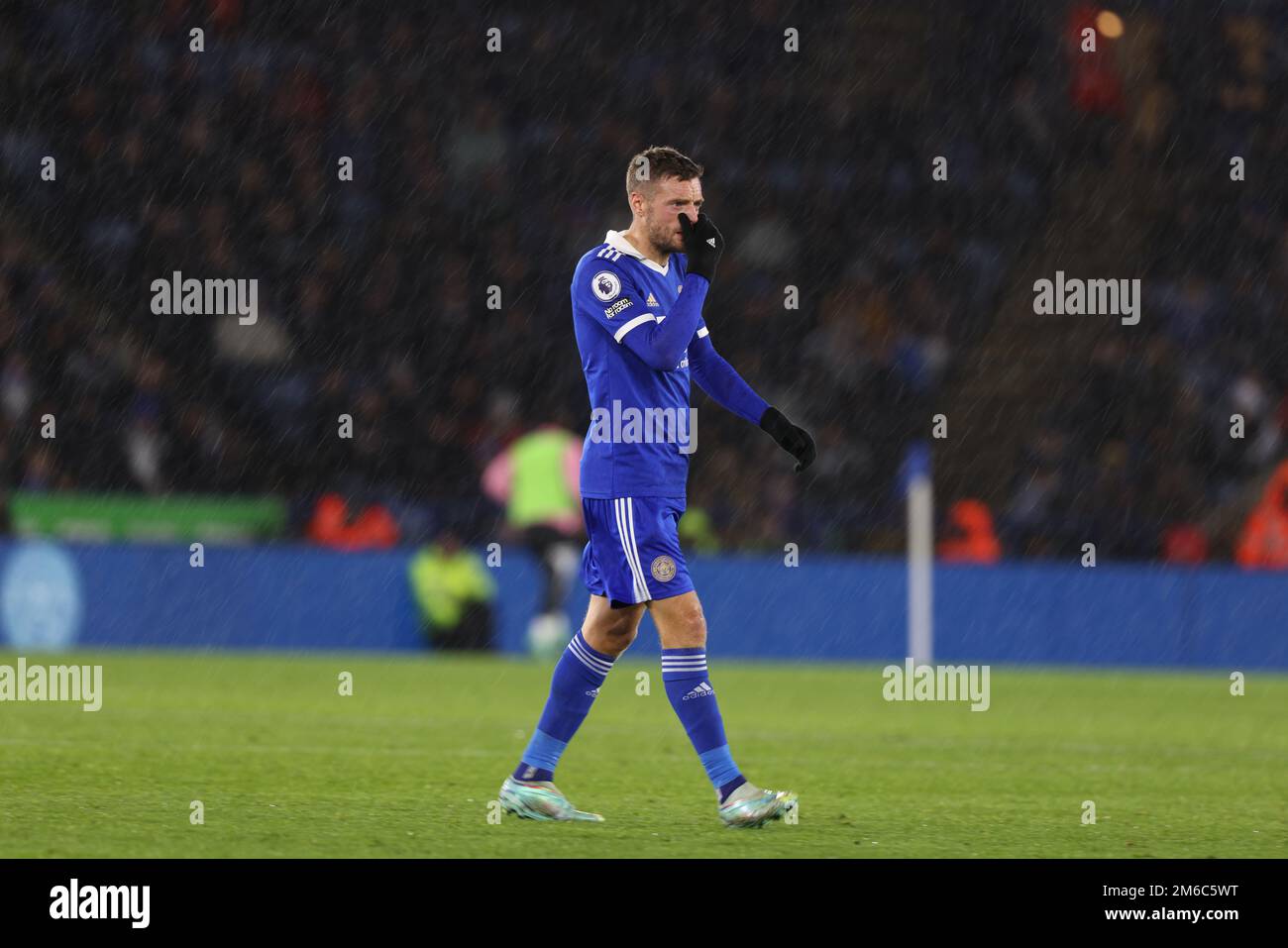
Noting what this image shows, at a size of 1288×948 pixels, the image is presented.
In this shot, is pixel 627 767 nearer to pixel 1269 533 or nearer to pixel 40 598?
pixel 40 598

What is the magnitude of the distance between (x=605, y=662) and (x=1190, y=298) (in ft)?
48.6

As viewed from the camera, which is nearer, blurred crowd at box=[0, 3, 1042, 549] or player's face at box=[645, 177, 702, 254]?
player's face at box=[645, 177, 702, 254]

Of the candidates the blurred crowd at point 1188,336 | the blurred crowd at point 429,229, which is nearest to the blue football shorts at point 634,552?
the blurred crowd at point 1188,336

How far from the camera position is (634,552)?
280 inches

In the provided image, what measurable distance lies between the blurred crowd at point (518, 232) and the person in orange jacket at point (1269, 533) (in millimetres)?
1022

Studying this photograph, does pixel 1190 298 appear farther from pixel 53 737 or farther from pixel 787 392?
pixel 53 737

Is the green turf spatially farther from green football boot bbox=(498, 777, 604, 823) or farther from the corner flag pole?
the corner flag pole

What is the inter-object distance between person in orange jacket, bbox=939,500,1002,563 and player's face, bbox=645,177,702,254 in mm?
10892

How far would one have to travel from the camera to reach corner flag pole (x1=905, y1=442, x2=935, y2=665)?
17.0 meters

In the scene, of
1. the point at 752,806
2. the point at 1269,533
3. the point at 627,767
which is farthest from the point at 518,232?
the point at 752,806

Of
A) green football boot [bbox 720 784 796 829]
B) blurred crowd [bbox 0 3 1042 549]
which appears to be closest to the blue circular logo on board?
blurred crowd [bbox 0 3 1042 549]

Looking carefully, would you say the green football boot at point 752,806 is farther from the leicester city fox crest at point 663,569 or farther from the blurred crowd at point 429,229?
the blurred crowd at point 429,229

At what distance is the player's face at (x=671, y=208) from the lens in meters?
7.25
